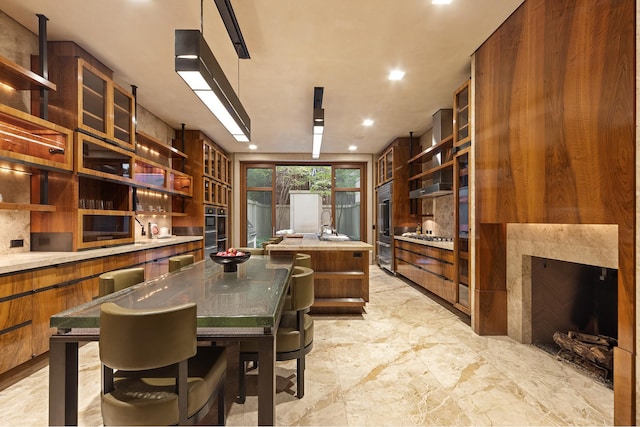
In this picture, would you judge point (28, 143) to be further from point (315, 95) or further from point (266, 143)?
point (266, 143)

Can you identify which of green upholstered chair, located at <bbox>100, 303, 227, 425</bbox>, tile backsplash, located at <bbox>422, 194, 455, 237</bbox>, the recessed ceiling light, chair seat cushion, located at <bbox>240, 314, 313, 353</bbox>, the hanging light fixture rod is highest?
the recessed ceiling light

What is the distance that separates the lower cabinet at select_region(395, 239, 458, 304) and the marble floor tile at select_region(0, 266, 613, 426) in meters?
0.99

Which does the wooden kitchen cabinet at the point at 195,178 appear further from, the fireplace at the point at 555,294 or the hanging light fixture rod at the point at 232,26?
the fireplace at the point at 555,294

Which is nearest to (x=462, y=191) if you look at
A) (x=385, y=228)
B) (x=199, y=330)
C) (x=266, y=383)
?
(x=266, y=383)

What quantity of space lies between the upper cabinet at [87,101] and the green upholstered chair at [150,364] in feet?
9.44

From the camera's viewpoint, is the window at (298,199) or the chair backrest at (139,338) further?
the window at (298,199)

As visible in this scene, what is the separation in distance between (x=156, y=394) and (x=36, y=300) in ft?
6.58

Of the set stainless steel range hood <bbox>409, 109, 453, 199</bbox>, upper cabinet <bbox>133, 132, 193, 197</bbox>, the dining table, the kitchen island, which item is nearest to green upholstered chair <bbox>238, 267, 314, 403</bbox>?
the dining table

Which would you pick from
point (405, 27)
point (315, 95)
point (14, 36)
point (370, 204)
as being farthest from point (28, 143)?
point (370, 204)

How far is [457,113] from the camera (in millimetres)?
3842

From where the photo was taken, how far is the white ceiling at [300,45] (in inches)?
102

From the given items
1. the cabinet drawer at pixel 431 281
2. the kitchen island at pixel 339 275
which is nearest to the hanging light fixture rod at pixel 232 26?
the kitchen island at pixel 339 275

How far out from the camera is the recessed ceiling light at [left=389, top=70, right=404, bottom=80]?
369 cm

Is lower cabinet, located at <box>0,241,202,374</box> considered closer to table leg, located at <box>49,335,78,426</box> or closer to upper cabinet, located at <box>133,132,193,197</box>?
table leg, located at <box>49,335,78,426</box>
